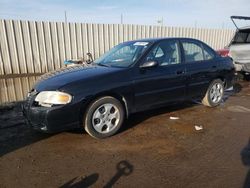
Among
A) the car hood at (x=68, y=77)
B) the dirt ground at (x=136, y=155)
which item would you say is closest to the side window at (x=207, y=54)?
the dirt ground at (x=136, y=155)

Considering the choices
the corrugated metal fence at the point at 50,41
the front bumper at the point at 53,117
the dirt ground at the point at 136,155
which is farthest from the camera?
the corrugated metal fence at the point at 50,41

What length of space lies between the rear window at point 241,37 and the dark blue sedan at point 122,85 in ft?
11.6

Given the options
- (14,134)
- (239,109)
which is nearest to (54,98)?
(14,134)

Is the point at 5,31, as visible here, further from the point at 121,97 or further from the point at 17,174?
the point at 17,174

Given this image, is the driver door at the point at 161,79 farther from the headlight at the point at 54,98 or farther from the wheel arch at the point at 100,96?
the headlight at the point at 54,98

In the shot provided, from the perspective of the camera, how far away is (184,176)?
3.24 metres

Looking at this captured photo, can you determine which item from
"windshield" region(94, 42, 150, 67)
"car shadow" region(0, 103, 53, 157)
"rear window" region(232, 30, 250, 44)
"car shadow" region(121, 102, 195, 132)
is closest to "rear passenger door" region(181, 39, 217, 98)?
"car shadow" region(121, 102, 195, 132)

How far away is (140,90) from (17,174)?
7.87 ft

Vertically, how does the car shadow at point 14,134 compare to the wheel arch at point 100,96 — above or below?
below

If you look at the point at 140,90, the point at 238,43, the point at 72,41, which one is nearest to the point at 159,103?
the point at 140,90

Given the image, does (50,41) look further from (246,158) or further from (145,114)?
(246,158)

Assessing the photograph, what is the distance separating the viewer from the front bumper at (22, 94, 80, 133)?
12.9ft

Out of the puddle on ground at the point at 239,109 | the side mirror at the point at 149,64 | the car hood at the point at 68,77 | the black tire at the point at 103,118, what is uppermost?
the side mirror at the point at 149,64

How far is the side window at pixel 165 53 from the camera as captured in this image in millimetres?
4972
